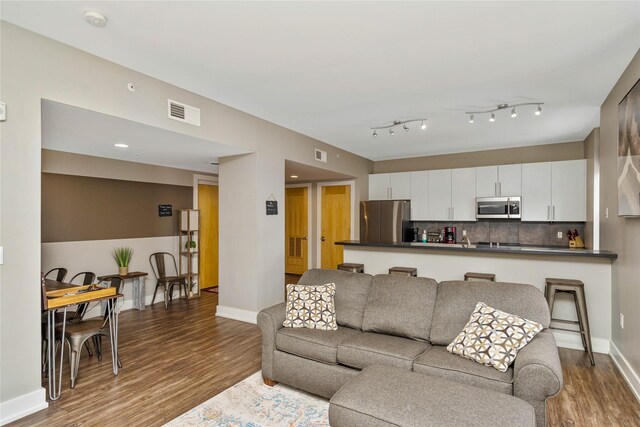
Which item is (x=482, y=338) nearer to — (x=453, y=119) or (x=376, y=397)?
(x=376, y=397)

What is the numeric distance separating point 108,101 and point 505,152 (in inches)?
240

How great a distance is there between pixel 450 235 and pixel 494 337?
14.8ft

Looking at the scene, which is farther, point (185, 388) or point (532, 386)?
point (185, 388)

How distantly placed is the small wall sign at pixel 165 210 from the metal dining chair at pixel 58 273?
168 cm

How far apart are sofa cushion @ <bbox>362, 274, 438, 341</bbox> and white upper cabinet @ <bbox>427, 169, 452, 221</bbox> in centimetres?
371

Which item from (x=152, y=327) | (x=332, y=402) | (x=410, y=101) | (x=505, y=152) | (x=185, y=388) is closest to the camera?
(x=332, y=402)

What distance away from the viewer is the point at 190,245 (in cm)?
613

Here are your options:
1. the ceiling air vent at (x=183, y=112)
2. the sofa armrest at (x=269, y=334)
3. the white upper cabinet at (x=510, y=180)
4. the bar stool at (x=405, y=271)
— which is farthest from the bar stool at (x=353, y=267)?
the white upper cabinet at (x=510, y=180)

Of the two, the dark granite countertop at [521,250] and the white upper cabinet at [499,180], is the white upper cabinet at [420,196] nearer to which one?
the white upper cabinet at [499,180]

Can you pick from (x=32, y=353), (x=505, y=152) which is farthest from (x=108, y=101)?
(x=505, y=152)

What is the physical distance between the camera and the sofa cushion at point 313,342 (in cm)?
258

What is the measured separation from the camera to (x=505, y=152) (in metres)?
6.23

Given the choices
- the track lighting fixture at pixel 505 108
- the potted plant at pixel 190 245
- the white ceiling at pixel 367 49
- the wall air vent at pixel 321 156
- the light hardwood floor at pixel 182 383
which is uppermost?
the white ceiling at pixel 367 49

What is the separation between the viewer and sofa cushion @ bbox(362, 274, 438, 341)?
8.89ft
